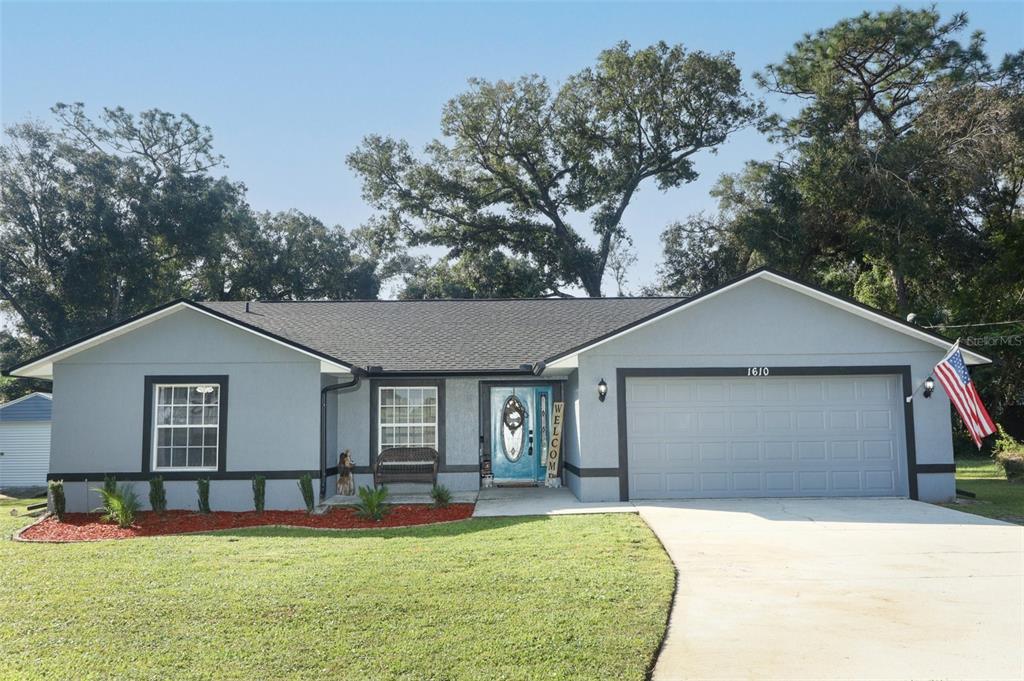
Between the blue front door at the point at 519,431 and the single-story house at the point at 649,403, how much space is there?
7.66 ft

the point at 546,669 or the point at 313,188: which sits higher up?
the point at 313,188

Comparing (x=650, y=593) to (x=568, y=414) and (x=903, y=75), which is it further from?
(x=903, y=75)

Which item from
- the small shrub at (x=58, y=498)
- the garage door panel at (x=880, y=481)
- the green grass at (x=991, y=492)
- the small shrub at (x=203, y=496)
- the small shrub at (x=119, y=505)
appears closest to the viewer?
the small shrub at (x=119, y=505)

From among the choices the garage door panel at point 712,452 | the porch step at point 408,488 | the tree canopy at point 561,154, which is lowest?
the porch step at point 408,488

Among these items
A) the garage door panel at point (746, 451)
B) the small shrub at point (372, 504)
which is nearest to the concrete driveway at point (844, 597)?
the garage door panel at point (746, 451)

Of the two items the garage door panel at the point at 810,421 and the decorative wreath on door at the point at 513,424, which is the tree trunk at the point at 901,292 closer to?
the garage door panel at the point at 810,421

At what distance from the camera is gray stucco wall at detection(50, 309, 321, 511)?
524 inches

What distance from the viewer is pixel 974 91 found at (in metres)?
28.2

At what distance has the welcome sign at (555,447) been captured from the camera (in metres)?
15.9

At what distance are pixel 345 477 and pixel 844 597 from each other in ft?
32.5

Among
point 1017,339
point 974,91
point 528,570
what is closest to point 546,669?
point 528,570

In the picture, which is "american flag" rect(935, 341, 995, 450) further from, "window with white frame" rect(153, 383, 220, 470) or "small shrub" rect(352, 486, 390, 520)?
"window with white frame" rect(153, 383, 220, 470)

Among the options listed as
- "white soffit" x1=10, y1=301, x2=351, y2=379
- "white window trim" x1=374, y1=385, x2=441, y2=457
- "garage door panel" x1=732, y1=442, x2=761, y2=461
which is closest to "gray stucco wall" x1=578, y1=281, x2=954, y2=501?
"garage door panel" x1=732, y1=442, x2=761, y2=461

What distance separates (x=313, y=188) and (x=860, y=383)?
21.0 m
